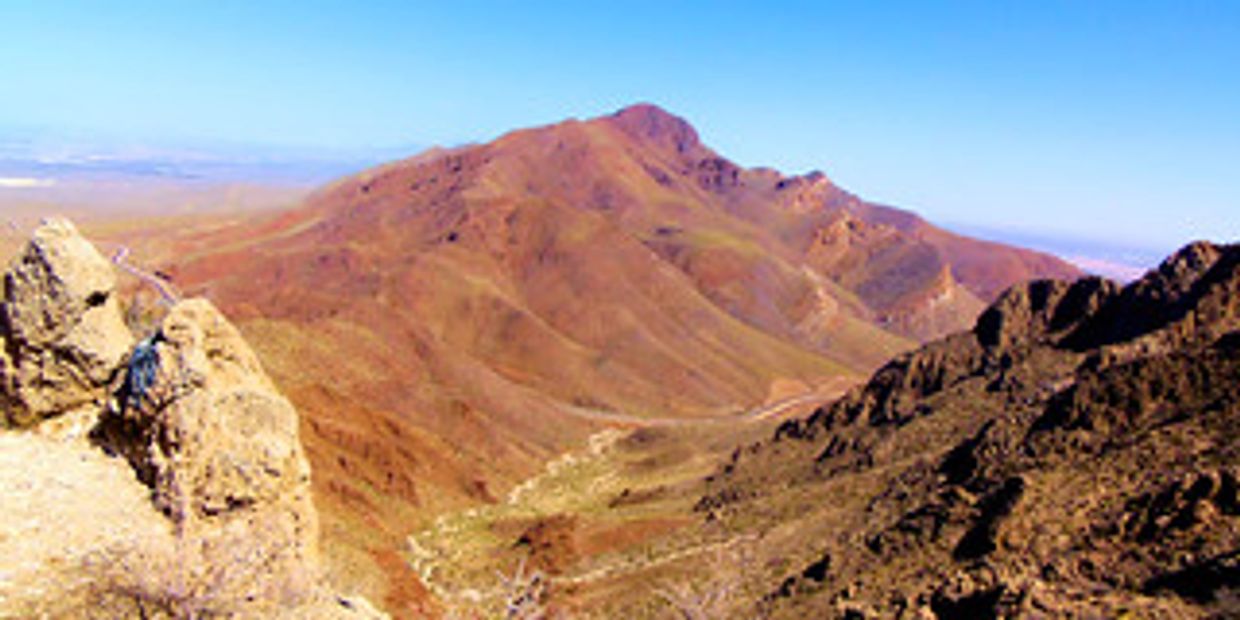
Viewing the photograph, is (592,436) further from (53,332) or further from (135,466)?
(135,466)

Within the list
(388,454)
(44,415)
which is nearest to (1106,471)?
(44,415)

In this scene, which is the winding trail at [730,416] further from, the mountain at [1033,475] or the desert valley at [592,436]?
the mountain at [1033,475]

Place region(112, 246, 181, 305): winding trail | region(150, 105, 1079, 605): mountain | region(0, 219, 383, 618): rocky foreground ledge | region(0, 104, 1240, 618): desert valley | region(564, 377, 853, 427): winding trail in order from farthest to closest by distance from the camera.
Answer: region(112, 246, 181, 305): winding trail < region(564, 377, 853, 427): winding trail < region(150, 105, 1079, 605): mountain < region(0, 104, 1240, 618): desert valley < region(0, 219, 383, 618): rocky foreground ledge

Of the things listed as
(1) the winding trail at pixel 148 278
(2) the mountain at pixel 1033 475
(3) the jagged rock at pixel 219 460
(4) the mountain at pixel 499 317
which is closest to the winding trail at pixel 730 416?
(4) the mountain at pixel 499 317

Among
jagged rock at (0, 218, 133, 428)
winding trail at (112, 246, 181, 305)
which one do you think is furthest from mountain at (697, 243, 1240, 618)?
winding trail at (112, 246, 181, 305)

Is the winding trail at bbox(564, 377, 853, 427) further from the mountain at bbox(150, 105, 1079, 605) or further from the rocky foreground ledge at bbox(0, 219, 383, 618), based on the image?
the rocky foreground ledge at bbox(0, 219, 383, 618)

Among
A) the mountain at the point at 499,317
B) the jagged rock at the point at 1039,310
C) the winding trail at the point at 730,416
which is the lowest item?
the winding trail at the point at 730,416

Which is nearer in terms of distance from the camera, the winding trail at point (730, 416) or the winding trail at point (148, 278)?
the winding trail at point (730, 416)

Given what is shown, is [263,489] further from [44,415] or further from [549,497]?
[549,497]
